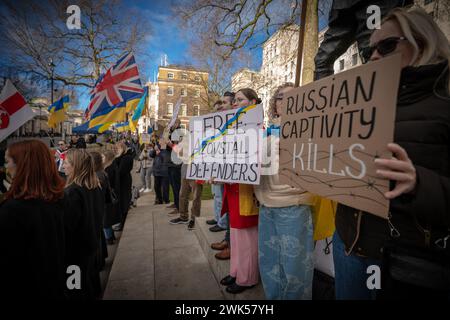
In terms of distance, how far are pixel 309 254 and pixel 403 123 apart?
1364 millimetres

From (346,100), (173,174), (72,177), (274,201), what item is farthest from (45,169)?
(173,174)

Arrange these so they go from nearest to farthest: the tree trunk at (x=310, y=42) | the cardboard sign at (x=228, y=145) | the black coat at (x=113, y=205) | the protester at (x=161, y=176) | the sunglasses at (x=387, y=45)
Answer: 1. the sunglasses at (x=387, y=45)
2. the cardboard sign at (x=228, y=145)
3. the tree trunk at (x=310, y=42)
4. the black coat at (x=113, y=205)
5. the protester at (x=161, y=176)

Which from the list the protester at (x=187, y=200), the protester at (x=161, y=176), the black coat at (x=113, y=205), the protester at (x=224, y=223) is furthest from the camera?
the protester at (x=161, y=176)

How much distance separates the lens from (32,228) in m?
1.57

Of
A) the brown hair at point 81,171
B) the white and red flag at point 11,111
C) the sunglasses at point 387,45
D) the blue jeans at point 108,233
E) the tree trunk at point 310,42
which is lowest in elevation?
the blue jeans at point 108,233

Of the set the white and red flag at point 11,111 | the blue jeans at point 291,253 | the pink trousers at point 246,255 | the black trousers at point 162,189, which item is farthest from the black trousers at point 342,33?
the black trousers at point 162,189

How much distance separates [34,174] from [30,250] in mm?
531

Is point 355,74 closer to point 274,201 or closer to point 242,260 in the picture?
point 274,201

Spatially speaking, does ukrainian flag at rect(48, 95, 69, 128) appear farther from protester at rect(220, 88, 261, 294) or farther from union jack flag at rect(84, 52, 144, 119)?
protester at rect(220, 88, 261, 294)

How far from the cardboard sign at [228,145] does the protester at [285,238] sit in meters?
0.16

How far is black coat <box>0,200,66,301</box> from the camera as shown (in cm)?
149

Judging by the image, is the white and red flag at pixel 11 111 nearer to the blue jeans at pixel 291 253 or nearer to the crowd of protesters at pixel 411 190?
the blue jeans at pixel 291 253

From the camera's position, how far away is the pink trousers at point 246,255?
2354 mm

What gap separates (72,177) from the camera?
2.54 metres
